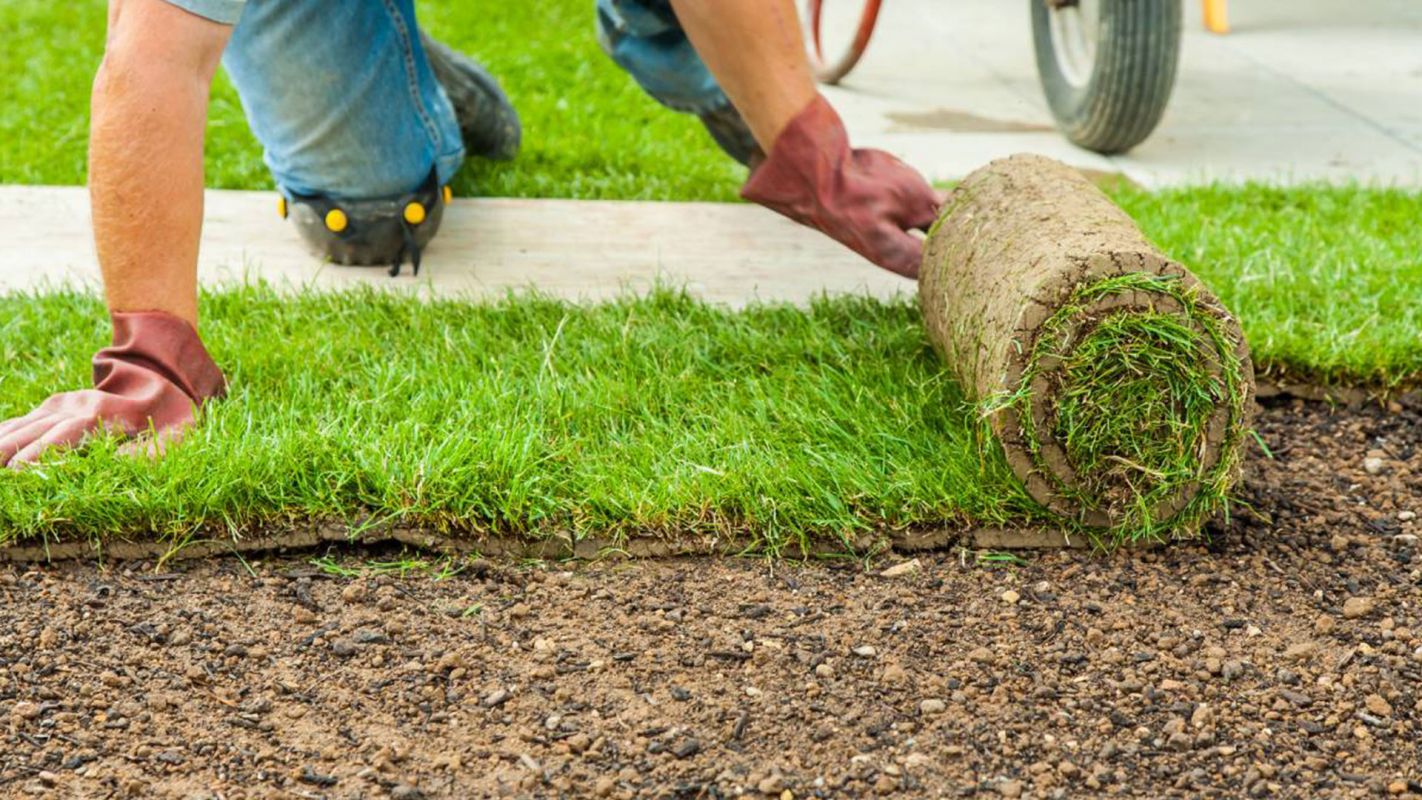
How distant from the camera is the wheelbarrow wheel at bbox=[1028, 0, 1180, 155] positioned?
13.7 ft

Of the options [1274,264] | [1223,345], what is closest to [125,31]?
[1223,345]

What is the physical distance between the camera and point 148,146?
240 centimetres

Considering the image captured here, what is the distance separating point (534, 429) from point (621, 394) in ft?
0.72

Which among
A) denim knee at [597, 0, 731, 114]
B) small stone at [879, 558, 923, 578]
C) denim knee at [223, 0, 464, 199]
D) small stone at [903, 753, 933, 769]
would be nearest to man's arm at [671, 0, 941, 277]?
denim knee at [597, 0, 731, 114]

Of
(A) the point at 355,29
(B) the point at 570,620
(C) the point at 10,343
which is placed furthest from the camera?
(A) the point at 355,29

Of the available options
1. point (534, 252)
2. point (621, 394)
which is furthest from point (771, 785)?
point (534, 252)

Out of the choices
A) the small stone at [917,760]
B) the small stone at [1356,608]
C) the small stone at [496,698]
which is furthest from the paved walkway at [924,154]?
the small stone at [917,760]

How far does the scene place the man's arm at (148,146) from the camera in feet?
7.82

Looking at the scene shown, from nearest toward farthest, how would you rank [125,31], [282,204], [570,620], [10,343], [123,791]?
[123,791] < [570,620] < [125,31] < [10,343] < [282,204]

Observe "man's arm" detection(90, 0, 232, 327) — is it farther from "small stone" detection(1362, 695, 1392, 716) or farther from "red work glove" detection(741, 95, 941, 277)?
"small stone" detection(1362, 695, 1392, 716)

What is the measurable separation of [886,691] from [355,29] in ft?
6.58

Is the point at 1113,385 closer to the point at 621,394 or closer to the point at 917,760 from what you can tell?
the point at 917,760

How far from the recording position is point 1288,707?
6.25 feet

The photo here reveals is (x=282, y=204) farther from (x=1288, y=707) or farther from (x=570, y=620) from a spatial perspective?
(x=1288, y=707)
